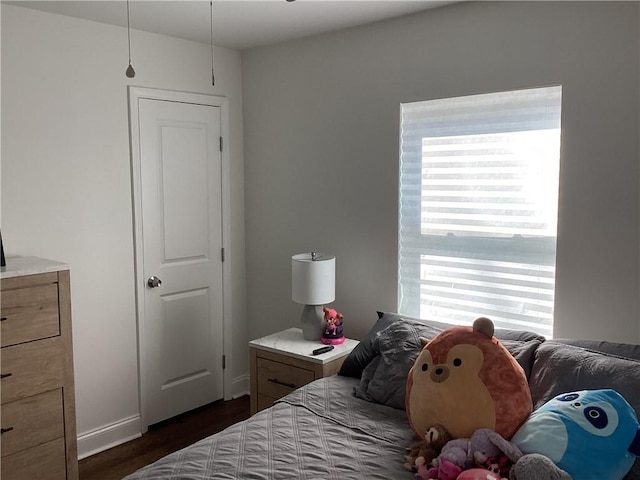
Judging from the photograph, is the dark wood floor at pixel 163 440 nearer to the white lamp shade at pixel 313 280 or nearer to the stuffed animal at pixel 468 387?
the white lamp shade at pixel 313 280

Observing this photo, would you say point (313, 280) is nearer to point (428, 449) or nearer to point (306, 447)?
point (306, 447)

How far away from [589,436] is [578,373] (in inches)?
15.2

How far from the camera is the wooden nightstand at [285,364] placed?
114 inches

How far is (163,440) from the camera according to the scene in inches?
133

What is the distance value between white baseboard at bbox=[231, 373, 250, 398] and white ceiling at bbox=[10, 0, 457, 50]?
2421 mm

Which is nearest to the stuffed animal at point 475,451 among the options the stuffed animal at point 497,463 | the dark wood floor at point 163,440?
the stuffed animal at point 497,463

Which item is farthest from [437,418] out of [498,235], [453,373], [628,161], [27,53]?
[27,53]

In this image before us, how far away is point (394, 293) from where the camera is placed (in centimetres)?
316

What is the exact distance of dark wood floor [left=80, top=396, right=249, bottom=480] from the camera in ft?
10.0

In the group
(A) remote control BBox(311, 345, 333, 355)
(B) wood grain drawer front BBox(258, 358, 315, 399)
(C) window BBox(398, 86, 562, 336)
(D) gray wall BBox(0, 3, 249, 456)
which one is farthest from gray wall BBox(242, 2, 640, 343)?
(D) gray wall BBox(0, 3, 249, 456)

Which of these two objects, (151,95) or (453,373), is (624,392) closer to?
(453,373)

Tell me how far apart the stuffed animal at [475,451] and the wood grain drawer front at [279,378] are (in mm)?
1231

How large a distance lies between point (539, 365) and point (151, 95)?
8.75ft

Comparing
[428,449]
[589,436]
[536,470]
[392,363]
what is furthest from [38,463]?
[589,436]
